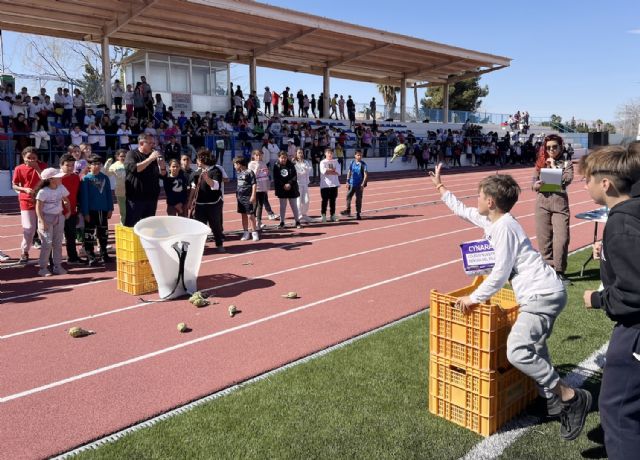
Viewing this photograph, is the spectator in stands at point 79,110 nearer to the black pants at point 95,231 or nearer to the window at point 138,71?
the window at point 138,71

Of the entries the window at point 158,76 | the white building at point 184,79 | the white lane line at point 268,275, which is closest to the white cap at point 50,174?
the white lane line at point 268,275

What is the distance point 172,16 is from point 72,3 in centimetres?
410

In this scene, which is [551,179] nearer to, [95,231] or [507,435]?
[507,435]

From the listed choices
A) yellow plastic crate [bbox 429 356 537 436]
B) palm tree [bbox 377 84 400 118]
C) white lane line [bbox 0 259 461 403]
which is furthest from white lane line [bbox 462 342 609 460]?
palm tree [bbox 377 84 400 118]

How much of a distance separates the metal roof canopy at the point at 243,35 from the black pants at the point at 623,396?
74.9 feet

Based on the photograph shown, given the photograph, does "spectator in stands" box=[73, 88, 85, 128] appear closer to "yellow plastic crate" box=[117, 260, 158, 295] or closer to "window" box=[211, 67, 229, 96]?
"window" box=[211, 67, 229, 96]

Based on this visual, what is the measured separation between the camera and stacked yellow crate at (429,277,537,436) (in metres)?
3.61

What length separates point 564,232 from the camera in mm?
7148

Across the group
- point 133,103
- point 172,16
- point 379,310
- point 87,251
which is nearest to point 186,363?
point 379,310

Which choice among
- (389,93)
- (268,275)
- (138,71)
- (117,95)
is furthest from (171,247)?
(389,93)

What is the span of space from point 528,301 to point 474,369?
568 mm

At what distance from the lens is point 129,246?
7.31 m

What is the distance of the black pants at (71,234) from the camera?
9.16 metres

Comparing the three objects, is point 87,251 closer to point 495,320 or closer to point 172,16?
point 495,320
